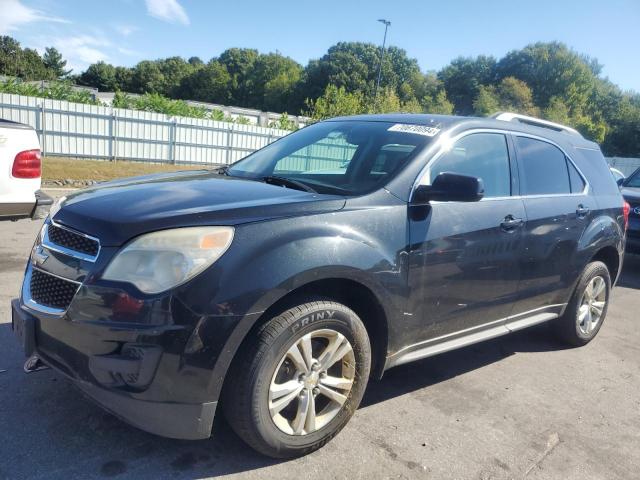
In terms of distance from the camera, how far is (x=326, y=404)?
109 inches

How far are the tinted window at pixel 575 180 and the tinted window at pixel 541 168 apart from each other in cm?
6

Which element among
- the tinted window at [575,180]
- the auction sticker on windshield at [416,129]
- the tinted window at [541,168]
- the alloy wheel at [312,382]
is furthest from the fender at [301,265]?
the tinted window at [575,180]

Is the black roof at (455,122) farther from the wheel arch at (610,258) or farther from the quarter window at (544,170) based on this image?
the wheel arch at (610,258)

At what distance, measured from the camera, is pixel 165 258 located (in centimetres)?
224

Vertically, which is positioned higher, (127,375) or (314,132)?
(314,132)

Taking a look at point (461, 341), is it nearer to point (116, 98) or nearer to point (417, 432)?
point (417, 432)

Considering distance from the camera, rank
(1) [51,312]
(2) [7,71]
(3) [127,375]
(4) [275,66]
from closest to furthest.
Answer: (3) [127,375], (1) [51,312], (2) [7,71], (4) [275,66]

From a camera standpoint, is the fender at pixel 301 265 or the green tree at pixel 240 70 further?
the green tree at pixel 240 70

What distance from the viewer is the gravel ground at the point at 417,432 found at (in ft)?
8.25

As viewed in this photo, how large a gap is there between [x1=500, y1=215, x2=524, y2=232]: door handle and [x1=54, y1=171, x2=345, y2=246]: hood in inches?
50.6

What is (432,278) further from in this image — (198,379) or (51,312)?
(51,312)

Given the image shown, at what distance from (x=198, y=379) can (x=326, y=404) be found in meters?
0.80

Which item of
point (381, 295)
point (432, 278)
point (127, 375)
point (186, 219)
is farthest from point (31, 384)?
Result: point (432, 278)

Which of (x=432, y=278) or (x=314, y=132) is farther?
(x=314, y=132)
